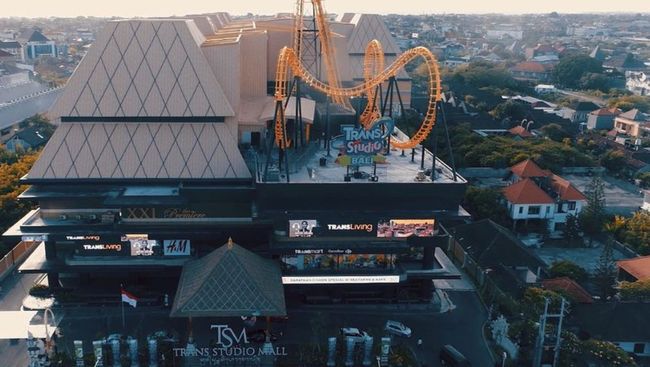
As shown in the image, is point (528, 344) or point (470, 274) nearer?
point (528, 344)

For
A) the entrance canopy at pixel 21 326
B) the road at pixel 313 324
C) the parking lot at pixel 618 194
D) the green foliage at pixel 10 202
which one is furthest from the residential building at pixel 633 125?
the entrance canopy at pixel 21 326

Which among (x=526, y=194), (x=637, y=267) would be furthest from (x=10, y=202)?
(x=637, y=267)

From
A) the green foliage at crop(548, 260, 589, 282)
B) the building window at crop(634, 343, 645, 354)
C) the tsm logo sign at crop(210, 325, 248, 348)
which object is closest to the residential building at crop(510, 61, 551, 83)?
the green foliage at crop(548, 260, 589, 282)

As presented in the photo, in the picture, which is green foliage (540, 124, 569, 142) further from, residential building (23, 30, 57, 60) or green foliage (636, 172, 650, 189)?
residential building (23, 30, 57, 60)

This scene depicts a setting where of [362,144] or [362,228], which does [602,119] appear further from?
[362,228]

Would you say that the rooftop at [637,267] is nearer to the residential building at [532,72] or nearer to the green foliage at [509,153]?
the green foliage at [509,153]

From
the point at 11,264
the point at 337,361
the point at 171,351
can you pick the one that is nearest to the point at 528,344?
the point at 337,361

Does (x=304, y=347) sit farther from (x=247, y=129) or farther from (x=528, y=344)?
(x=247, y=129)
